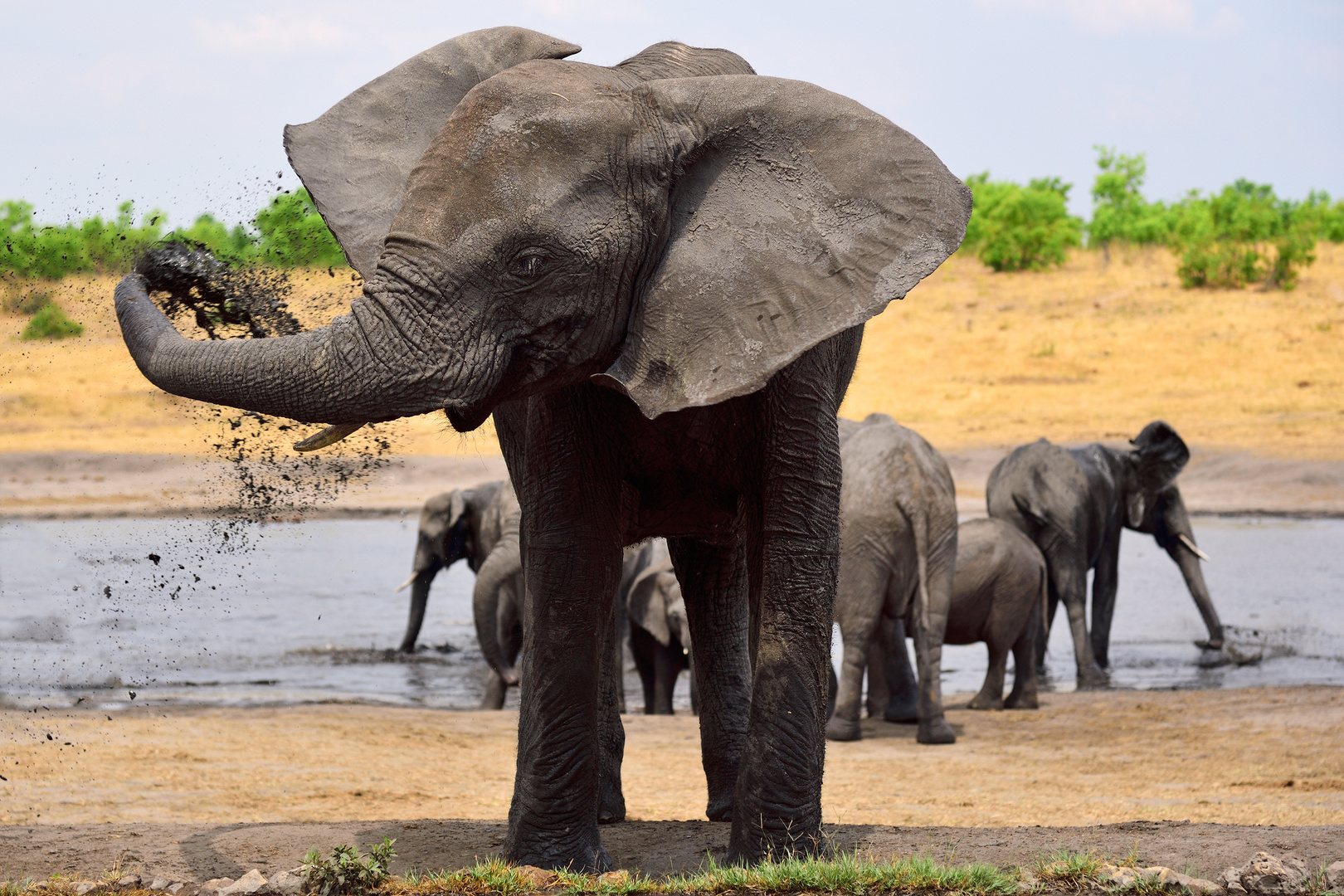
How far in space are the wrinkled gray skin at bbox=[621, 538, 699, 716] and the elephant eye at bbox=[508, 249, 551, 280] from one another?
6.81 m

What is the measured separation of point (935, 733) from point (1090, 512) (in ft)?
16.9

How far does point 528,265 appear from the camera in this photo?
397 cm

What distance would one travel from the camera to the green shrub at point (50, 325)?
652 cm

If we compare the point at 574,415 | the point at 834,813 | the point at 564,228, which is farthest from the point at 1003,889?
the point at 834,813

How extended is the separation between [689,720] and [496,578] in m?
2.04

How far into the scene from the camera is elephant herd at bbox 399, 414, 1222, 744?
9.52m

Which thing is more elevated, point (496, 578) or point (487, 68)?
point (487, 68)

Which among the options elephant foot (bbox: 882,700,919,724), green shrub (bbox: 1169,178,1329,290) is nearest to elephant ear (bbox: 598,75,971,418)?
elephant foot (bbox: 882,700,919,724)

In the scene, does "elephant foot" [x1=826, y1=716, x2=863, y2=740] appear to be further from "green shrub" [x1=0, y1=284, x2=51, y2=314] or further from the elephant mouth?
the elephant mouth

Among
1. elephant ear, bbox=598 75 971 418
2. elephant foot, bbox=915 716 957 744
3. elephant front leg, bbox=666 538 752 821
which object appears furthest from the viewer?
elephant foot, bbox=915 716 957 744

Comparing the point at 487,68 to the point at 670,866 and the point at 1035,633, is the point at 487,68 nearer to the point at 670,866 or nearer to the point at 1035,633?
the point at 670,866

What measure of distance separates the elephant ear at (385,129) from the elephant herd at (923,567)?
3.63m

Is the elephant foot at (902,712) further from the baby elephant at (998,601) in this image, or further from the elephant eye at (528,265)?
the elephant eye at (528,265)

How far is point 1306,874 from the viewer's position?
4.39m
